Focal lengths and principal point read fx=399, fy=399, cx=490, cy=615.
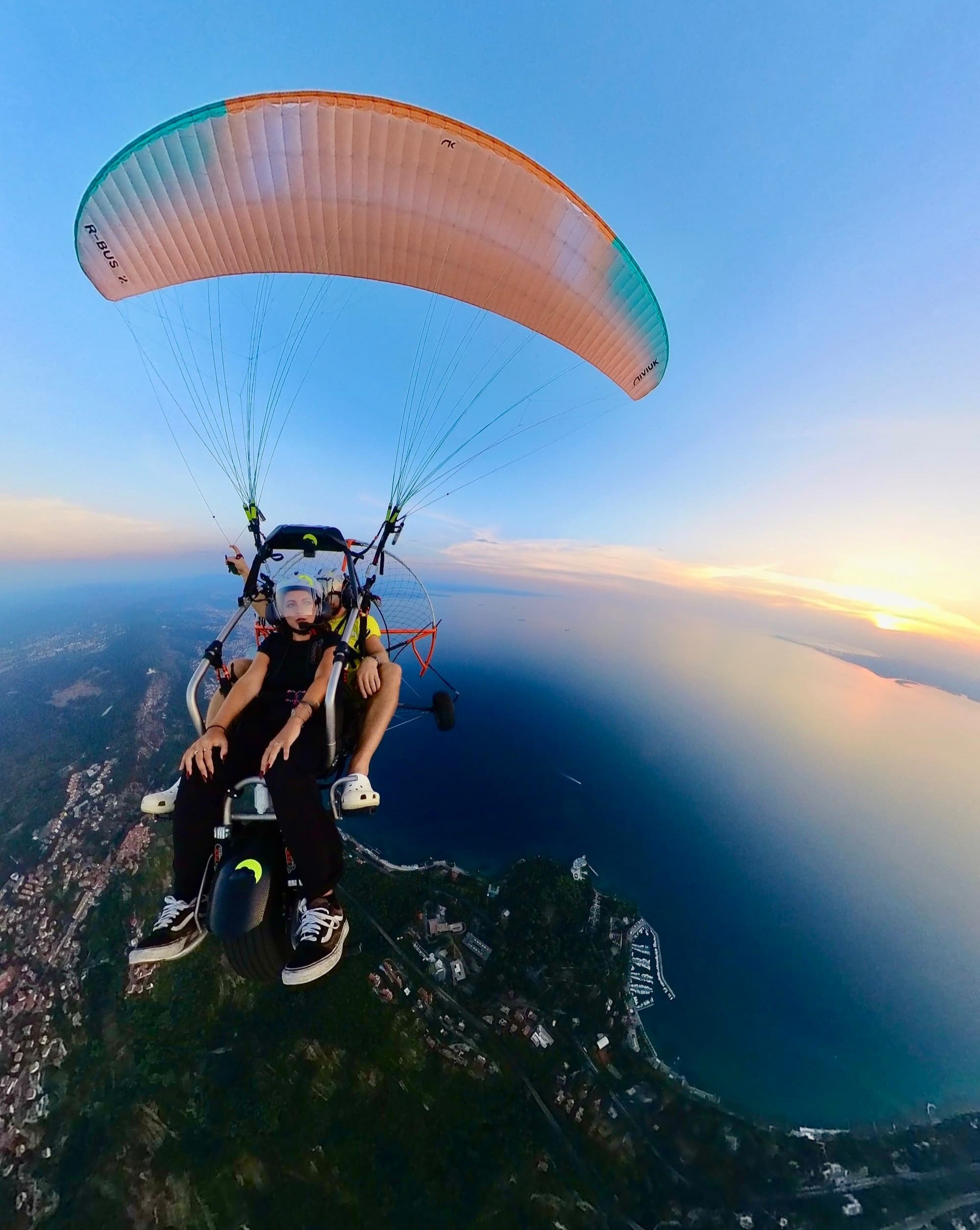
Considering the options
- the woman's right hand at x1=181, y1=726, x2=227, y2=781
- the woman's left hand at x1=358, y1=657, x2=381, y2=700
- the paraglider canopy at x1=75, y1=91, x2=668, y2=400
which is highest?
the paraglider canopy at x1=75, y1=91, x2=668, y2=400

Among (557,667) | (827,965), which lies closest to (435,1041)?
(827,965)

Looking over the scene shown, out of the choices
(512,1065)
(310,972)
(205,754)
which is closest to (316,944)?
(310,972)

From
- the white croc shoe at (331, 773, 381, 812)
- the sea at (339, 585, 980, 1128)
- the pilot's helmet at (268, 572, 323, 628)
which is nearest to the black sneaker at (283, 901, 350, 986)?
the white croc shoe at (331, 773, 381, 812)

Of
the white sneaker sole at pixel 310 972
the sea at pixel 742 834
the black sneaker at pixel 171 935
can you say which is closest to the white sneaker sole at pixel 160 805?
the black sneaker at pixel 171 935

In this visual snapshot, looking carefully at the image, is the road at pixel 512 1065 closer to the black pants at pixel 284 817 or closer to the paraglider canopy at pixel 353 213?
the black pants at pixel 284 817

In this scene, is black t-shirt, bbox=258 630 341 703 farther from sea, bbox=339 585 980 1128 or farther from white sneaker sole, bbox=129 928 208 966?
sea, bbox=339 585 980 1128

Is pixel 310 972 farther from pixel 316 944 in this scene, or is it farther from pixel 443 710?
pixel 443 710
